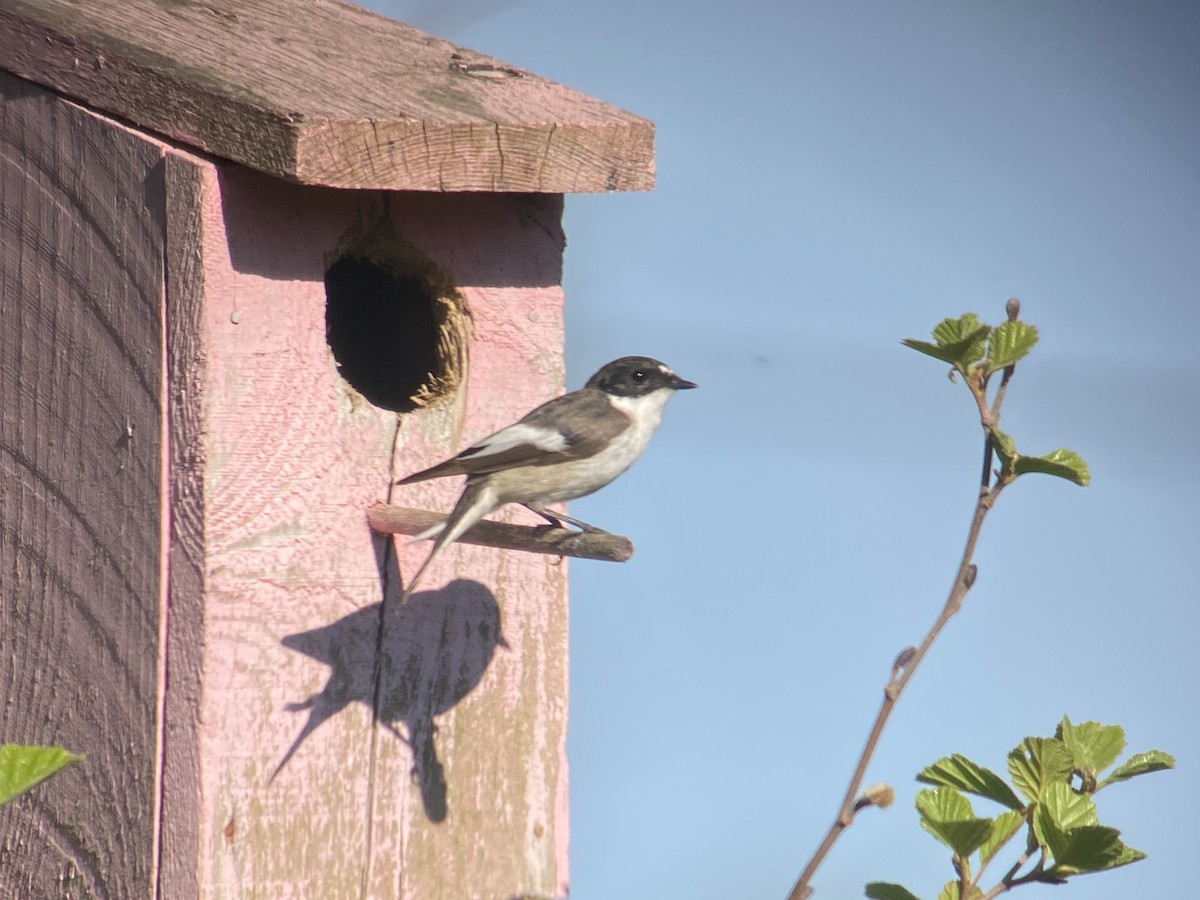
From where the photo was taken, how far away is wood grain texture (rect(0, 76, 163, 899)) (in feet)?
8.99

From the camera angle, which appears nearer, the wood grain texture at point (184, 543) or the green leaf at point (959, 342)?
the green leaf at point (959, 342)

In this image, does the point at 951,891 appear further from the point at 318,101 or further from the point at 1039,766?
the point at 318,101

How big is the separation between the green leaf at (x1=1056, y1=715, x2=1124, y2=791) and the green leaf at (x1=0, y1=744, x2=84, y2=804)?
3.50 ft

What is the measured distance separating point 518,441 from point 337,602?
0.46 metres

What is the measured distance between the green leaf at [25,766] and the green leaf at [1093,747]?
107 centimetres

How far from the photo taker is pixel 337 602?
2.93 metres

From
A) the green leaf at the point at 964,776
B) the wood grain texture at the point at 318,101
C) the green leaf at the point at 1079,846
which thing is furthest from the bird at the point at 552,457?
the green leaf at the point at 1079,846

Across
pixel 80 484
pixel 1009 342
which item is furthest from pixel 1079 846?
pixel 80 484

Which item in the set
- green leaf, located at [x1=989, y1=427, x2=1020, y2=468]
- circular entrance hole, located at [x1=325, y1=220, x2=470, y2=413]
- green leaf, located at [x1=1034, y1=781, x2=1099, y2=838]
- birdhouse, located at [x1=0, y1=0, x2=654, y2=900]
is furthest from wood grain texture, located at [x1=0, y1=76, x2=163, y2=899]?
green leaf, located at [x1=1034, y1=781, x2=1099, y2=838]

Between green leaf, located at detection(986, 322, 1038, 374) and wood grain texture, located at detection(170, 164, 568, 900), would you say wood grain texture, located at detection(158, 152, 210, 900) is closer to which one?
wood grain texture, located at detection(170, 164, 568, 900)

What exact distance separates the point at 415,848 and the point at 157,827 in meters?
0.51

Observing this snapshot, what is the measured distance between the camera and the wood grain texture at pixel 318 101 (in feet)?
8.59

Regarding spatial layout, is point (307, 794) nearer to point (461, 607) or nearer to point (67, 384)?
point (461, 607)

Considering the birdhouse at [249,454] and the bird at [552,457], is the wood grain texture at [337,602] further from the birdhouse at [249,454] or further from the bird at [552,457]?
the bird at [552,457]
